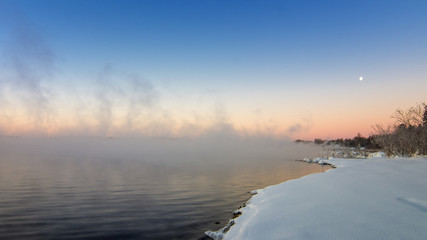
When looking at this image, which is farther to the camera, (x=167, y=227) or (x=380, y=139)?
(x=380, y=139)

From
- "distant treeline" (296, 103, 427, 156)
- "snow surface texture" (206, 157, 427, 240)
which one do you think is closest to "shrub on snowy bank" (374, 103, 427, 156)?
"distant treeline" (296, 103, 427, 156)

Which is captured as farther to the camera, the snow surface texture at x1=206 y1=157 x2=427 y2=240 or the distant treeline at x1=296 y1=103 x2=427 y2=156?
the distant treeline at x1=296 y1=103 x2=427 y2=156

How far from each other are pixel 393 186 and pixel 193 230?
1155cm

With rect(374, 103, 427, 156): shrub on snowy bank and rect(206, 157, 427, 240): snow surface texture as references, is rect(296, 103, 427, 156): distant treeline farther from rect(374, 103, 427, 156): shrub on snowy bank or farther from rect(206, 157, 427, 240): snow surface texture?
rect(206, 157, 427, 240): snow surface texture

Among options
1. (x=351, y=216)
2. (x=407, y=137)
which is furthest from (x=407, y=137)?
(x=351, y=216)

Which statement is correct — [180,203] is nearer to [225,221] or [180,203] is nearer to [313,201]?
[225,221]

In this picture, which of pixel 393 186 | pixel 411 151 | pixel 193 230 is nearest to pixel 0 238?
pixel 193 230

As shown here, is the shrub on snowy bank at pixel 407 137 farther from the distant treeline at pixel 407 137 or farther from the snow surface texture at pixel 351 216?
the snow surface texture at pixel 351 216

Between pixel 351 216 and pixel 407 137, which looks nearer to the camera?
pixel 351 216

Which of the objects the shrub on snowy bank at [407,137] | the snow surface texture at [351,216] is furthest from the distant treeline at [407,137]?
the snow surface texture at [351,216]

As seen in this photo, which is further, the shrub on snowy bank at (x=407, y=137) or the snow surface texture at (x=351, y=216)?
the shrub on snowy bank at (x=407, y=137)

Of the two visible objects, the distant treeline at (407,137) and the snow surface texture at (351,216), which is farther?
the distant treeline at (407,137)

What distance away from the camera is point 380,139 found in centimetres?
4631

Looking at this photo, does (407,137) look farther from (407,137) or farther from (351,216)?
(351,216)
